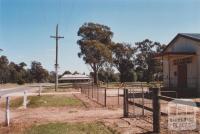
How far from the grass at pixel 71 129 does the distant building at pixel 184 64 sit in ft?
54.2

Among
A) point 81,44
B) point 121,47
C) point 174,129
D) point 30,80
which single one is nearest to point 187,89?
point 174,129

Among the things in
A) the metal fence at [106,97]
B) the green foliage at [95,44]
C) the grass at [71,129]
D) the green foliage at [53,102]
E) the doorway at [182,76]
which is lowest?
the grass at [71,129]

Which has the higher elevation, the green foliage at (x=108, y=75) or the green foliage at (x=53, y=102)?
the green foliage at (x=108, y=75)

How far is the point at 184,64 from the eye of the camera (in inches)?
1135

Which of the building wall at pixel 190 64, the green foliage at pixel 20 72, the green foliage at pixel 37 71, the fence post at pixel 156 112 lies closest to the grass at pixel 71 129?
the fence post at pixel 156 112

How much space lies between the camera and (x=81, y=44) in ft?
245

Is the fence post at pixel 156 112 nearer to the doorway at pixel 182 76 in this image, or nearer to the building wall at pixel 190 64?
the building wall at pixel 190 64

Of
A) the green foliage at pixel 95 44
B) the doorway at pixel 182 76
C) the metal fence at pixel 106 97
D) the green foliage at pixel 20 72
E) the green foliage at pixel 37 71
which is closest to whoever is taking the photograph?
the metal fence at pixel 106 97

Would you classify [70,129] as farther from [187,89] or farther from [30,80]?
[30,80]

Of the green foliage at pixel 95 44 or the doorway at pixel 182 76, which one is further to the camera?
the green foliage at pixel 95 44

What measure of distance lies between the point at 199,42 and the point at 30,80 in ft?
407

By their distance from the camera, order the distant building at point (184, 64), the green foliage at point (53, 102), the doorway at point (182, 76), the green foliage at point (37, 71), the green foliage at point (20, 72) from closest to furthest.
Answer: the green foliage at point (53, 102), the distant building at point (184, 64), the doorway at point (182, 76), the green foliage at point (20, 72), the green foliage at point (37, 71)

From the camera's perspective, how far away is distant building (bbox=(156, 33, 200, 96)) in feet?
86.3

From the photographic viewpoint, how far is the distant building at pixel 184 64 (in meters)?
26.3
